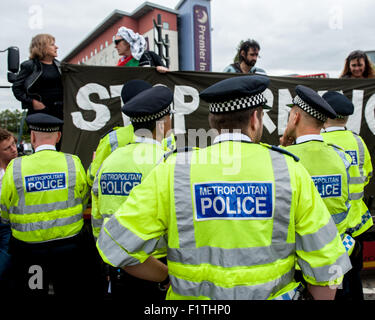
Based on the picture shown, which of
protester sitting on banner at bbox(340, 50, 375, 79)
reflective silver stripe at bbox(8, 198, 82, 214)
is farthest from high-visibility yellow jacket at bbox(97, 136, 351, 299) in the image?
protester sitting on banner at bbox(340, 50, 375, 79)

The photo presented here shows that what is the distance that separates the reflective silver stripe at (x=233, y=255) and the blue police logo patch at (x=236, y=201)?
13 cm

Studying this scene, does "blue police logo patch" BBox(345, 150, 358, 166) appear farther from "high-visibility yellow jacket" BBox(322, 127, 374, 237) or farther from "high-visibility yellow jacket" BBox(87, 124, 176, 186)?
"high-visibility yellow jacket" BBox(87, 124, 176, 186)

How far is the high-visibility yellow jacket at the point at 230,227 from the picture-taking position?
1.32 meters

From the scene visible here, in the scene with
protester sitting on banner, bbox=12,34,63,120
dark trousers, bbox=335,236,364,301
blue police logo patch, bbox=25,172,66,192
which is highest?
protester sitting on banner, bbox=12,34,63,120

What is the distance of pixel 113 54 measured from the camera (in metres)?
35.9

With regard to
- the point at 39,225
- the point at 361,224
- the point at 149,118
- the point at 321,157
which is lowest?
the point at 361,224

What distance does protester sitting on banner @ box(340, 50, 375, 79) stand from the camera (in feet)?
15.6

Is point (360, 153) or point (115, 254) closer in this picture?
point (115, 254)

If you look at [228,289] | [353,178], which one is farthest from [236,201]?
[353,178]

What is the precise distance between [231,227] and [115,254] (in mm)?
494

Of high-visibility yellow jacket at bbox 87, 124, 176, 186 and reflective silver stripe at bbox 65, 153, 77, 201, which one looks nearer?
reflective silver stripe at bbox 65, 153, 77, 201

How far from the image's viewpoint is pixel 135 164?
7.59ft

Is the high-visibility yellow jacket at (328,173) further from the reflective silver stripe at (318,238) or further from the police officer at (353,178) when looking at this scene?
the reflective silver stripe at (318,238)

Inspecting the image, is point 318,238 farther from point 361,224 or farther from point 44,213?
point 44,213
